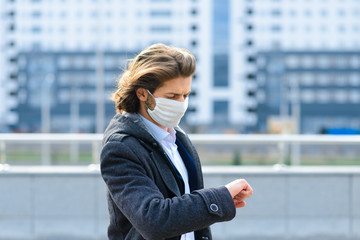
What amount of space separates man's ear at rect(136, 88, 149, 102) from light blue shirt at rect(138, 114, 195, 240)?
0.25ft

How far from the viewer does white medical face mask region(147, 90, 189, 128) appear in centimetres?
158

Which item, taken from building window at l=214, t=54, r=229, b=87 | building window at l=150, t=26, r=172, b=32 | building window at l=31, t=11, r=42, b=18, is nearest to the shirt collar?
building window at l=214, t=54, r=229, b=87

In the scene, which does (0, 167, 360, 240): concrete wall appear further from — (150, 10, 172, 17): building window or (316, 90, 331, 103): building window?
(316, 90, 331, 103): building window

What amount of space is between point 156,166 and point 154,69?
323mm

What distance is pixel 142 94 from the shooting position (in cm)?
160

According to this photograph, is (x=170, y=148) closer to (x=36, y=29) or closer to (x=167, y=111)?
(x=167, y=111)

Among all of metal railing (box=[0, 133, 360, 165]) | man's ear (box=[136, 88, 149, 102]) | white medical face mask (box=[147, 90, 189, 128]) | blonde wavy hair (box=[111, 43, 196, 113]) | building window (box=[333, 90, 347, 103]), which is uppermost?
blonde wavy hair (box=[111, 43, 196, 113])

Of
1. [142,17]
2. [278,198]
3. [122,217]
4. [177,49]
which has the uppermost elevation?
[142,17]

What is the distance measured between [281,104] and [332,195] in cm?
6245

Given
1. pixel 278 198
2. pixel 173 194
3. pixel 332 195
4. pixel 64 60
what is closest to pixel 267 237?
pixel 278 198

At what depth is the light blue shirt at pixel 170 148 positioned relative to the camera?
1.63m

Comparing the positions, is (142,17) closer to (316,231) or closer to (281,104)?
(281,104)

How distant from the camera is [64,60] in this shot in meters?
69.6

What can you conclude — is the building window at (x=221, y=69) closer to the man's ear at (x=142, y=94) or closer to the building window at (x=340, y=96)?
the building window at (x=340, y=96)
